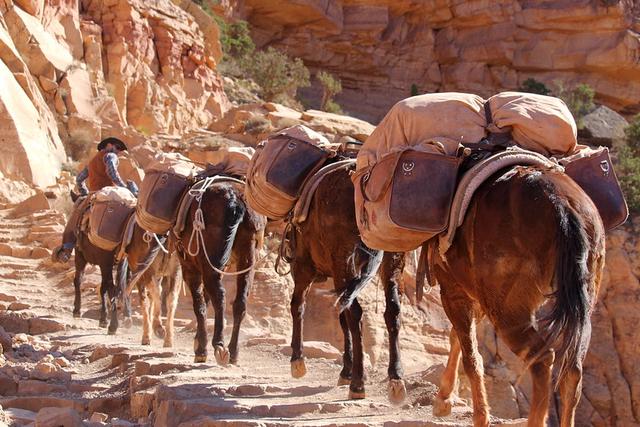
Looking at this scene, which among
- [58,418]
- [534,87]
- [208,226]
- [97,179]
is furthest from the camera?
[534,87]

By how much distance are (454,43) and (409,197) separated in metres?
48.6

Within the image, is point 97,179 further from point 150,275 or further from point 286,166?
point 286,166

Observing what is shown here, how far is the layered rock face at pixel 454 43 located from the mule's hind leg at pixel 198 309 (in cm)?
4095

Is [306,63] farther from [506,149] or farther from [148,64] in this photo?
[506,149]

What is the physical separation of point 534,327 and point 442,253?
34.7 inches

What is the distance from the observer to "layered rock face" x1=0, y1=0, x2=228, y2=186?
2348 centimetres

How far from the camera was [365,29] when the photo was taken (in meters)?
50.3

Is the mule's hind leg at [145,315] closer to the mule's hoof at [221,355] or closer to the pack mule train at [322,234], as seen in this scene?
the mule's hoof at [221,355]

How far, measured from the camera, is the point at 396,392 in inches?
231

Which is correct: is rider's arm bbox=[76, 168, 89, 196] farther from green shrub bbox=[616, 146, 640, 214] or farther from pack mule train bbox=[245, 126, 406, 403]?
green shrub bbox=[616, 146, 640, 214]

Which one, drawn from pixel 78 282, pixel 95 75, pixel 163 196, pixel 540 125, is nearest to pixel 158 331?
pixel 78 282

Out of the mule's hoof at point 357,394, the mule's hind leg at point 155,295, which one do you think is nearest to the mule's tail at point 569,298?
the mule's hoof at point 357,394

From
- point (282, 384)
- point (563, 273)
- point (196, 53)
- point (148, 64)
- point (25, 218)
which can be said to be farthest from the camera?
point (196, 53)

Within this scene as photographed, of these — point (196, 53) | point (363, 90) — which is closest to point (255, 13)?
point (363, 90)
